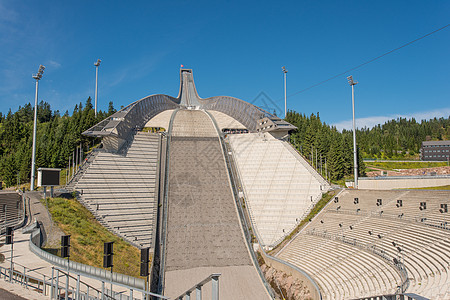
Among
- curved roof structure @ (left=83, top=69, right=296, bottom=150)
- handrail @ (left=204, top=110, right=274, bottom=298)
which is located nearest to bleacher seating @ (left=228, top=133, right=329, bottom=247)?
handrail @ (left=204, top=110, right=274, bottom=298)

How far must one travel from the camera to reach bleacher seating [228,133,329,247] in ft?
94.9

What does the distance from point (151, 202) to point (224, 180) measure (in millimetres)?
8535

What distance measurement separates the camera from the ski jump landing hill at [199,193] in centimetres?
2380

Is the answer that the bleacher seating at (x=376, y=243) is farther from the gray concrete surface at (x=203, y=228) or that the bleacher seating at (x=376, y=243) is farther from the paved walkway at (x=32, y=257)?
the paved walkway at (x=32, y=257)

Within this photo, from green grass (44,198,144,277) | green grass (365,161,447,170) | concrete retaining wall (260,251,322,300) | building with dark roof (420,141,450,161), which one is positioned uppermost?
building with dark roof (420,141,450,161)

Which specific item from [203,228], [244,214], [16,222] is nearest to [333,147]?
[244,214]

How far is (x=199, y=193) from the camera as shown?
32875 mm

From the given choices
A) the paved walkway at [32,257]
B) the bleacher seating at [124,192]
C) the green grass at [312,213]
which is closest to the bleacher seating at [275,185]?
the green grass at [312,213]

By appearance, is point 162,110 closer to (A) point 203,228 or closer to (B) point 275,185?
(B) point 275,185

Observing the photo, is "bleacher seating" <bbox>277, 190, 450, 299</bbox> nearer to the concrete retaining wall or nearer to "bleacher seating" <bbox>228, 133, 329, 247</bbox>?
the concrete retaining wall

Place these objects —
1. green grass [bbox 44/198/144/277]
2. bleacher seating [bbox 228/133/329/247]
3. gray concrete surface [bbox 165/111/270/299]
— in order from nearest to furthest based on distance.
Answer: green grass [bbox 44/198/144/277]
gray concrete surface [bbox 165/111/270/299]
bleacher seating [bbox 228/133/329/247]

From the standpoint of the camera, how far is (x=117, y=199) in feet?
99.5

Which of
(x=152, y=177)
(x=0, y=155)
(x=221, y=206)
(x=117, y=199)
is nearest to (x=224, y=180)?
(x=221, y=206)

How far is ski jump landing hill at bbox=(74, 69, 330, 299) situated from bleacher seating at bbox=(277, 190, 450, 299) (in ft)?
9.90
